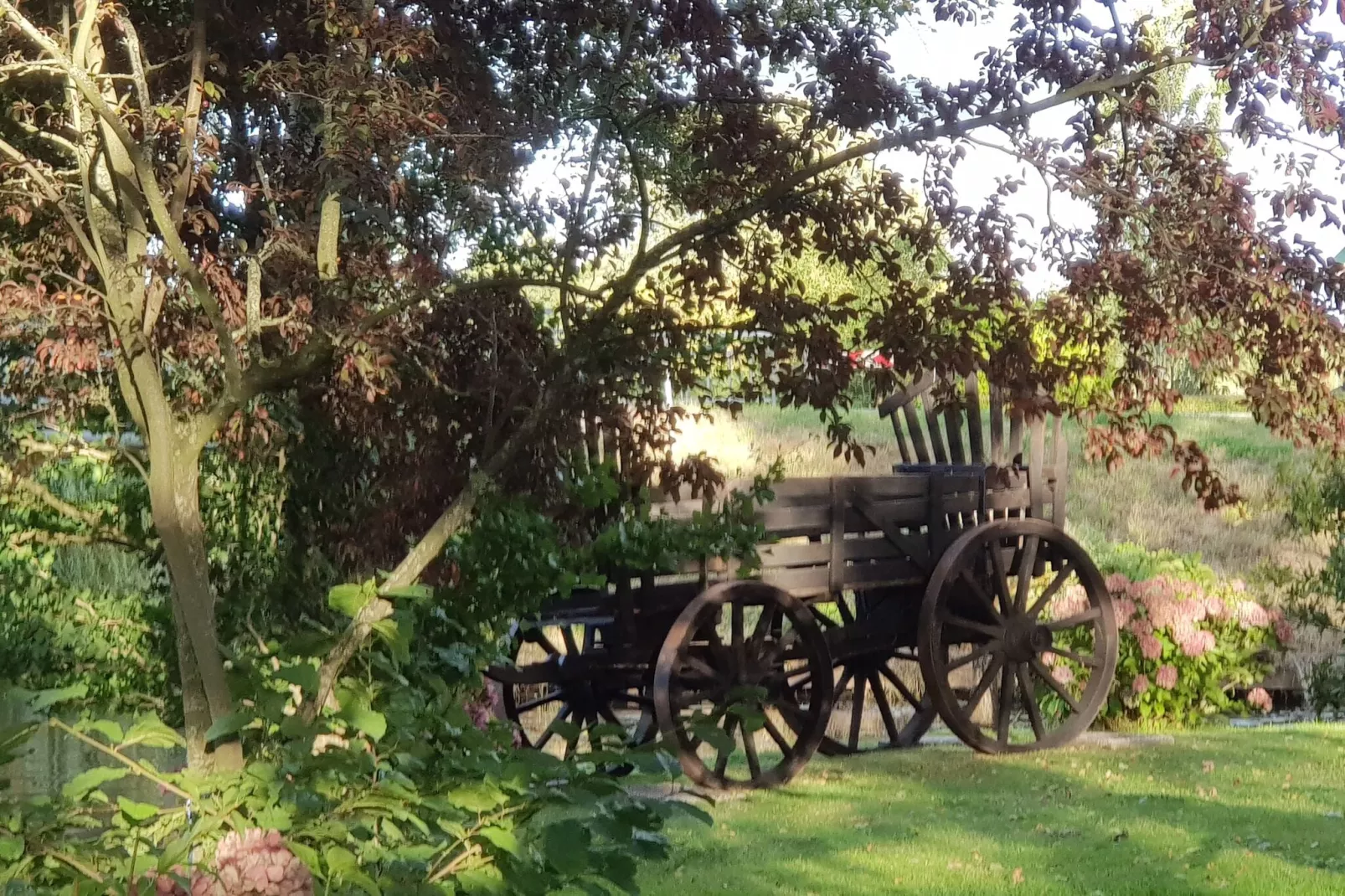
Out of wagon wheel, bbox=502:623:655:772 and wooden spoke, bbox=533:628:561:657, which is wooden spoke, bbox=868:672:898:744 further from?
wooden spoke, bbox=533:628:561:657

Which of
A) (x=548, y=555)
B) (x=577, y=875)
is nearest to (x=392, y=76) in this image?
(x=548, y=555)

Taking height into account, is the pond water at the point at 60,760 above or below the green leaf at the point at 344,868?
below

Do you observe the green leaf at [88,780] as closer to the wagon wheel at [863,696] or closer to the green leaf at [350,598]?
the green leaf at [350,598]

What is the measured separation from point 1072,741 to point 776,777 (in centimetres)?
220

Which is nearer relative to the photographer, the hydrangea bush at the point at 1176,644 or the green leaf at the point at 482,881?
the green leaf at the point at 482,881

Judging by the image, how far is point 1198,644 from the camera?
29.8ft

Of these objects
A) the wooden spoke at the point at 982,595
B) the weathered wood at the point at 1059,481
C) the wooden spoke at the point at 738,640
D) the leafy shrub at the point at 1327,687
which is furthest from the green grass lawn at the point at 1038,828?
the leafy shrub at the point at 1327,687

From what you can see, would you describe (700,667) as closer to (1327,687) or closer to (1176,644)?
(1176,644)

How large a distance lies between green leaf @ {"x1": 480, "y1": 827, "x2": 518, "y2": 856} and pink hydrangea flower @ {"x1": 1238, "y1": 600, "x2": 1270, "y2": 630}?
26.5 feet

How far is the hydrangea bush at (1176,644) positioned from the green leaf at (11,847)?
25.2ft

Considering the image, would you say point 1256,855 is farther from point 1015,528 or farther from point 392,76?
point 392,76

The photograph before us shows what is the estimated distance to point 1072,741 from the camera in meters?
8.15

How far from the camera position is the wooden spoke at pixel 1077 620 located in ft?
26.7

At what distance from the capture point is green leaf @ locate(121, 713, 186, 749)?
2.42 metres
